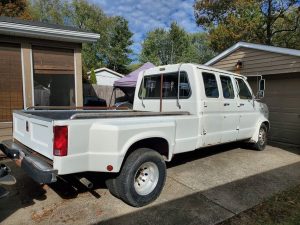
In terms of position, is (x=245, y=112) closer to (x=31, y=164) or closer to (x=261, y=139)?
(x=261, y=139)

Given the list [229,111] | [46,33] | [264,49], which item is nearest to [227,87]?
[229,111]

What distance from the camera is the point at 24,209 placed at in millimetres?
3707

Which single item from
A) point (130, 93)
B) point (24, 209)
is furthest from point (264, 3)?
point (24, 209)

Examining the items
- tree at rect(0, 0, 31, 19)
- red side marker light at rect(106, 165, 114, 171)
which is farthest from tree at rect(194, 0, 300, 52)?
tree at rect(0, 0, 31, 19)

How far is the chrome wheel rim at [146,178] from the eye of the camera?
3862 mm

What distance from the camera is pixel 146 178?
3980mm

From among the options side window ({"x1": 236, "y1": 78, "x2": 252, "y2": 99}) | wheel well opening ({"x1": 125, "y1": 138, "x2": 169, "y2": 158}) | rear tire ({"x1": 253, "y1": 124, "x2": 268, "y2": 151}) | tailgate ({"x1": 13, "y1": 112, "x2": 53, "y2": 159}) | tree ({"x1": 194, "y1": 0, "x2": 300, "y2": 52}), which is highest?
tree ({"x1": 194, "y1": 0, "x2": 300, "y2": 52})

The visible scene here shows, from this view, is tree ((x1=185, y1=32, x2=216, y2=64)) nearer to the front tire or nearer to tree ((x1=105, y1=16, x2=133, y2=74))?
tree ((x1=105, y1=16, x2=133, y2=74))

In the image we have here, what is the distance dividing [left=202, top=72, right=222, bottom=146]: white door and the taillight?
2.82 metres

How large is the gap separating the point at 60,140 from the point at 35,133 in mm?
810

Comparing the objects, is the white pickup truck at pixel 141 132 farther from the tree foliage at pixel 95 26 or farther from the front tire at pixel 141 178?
the tree foliage at pixel 95 26

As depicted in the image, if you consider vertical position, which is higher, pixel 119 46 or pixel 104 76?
pixel 119 46

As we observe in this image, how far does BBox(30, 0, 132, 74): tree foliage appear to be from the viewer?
3859cm

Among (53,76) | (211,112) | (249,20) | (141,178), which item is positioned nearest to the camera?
(141,178)
